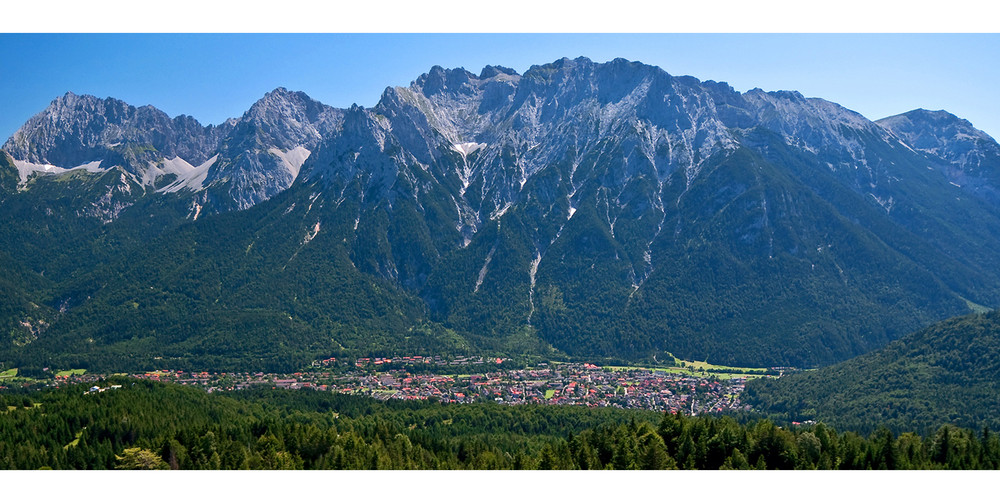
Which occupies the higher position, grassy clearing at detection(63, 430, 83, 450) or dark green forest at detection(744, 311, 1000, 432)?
dark green forest at detection(744, 311, 1000, 432)

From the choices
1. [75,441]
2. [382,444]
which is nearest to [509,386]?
[382,444]

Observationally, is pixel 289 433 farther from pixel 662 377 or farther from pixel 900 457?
pixel 662 377

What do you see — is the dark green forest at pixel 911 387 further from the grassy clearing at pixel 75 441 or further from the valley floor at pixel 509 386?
the grassy clearing at pixel 75 441

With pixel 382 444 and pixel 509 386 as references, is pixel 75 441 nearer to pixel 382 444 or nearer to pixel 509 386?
pixel 382 444

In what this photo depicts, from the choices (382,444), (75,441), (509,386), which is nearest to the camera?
(75,441)

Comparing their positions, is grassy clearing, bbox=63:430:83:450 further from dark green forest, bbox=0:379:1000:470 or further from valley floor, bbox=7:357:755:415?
valley floor, bbox=7:357:755:415

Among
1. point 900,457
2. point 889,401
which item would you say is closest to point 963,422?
point 889,401

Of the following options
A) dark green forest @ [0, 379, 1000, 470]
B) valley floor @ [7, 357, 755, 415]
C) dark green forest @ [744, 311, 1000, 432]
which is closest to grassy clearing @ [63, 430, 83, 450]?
dark green forest @ [0, 379, 1000, 470]

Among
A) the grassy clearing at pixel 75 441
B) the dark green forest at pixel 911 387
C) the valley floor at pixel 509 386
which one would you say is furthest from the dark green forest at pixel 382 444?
the valley floor at pixel 509 386

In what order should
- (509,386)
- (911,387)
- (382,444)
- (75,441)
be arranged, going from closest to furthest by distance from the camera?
(75,441) < (382,444) < (911,387) < (509,386)

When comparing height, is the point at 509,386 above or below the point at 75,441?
above
